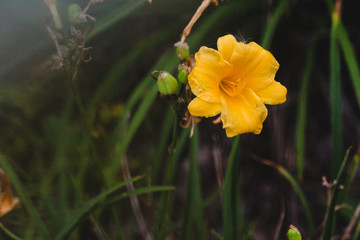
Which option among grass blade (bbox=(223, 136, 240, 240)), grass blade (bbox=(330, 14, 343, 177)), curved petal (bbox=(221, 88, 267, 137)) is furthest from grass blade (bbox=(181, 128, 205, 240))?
grass blade (bbox=(330, 14, 343, 177))

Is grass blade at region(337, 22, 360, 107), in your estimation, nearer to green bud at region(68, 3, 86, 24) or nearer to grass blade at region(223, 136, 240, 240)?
grass blade at region(223, 136, 240, 240)

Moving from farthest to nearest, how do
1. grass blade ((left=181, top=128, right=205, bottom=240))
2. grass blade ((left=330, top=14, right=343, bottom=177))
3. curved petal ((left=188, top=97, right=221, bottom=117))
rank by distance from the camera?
grass blade ((left=330, top=14, right=343, bottom=177)) → grass blade ((left=181, top=128, right=205, bottom=240)) → curved petal ((left=188, top=97, right=221, bottom=117))

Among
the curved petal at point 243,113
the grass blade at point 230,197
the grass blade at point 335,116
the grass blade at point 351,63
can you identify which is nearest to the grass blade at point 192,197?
the grass blade at point 230,197

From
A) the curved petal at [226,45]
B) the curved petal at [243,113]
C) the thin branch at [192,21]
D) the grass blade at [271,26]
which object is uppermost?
the thin branch at [192,21]

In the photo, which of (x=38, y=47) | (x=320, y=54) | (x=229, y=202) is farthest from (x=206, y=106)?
(x=320, y=54)

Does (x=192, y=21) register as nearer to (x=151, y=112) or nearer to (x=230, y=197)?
(x=230, y=197)

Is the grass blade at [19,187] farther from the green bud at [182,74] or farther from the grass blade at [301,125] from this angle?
the grass blade at [301,125]

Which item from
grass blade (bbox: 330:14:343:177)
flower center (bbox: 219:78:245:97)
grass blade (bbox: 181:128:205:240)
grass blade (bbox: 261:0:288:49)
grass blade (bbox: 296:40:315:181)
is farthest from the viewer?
grass blade (bbox: 296:40:315:181)

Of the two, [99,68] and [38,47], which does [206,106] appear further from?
[99,68]
